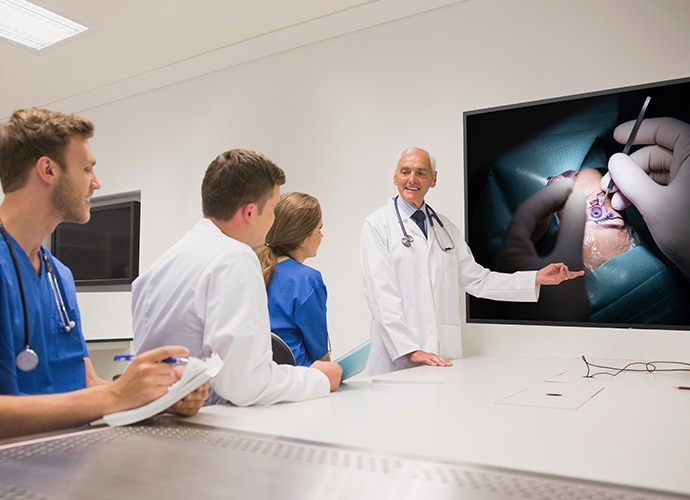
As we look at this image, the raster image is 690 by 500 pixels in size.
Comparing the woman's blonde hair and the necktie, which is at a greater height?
the necktie

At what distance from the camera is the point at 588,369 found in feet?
6.64

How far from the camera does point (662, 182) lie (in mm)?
1876

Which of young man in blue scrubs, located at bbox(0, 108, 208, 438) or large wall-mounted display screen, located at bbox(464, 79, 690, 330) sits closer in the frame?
young man in blue scrubs, located at bbox(0, 108, 208, 438)

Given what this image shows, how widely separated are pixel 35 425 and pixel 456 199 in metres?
2.28

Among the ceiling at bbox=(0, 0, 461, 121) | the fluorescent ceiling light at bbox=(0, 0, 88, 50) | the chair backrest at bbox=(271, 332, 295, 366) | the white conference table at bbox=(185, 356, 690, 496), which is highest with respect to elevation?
the fluorescent ceiling light at bbox=(0, 0, 88, 50)

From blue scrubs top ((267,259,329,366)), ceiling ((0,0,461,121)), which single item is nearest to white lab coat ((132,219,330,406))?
blue scrubs top ((267,259,329,366))

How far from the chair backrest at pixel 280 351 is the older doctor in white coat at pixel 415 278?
33.0 inches

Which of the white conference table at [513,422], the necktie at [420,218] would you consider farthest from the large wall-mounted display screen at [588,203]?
the white conference table at [513,422]

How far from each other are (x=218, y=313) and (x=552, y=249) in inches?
59.2

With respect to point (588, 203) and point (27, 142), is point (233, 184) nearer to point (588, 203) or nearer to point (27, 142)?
point (27, 142)

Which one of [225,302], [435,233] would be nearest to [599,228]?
[435,233]

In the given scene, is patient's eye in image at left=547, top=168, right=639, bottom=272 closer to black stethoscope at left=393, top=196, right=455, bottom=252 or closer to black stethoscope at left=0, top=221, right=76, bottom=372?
black stethoscope at left=393, top=196, right=455, bottom=252

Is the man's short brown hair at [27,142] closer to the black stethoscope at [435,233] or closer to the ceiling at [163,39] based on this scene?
the black stethoscope at [435,233]

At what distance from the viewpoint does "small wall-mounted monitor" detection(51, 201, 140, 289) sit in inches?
176
